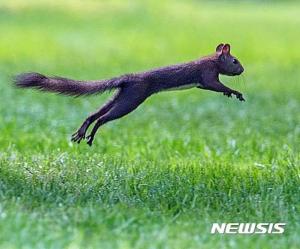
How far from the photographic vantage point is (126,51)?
17.9m

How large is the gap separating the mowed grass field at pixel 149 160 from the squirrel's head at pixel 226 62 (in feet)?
2.43

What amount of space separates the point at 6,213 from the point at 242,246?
1357mm

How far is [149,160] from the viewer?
7492 mm

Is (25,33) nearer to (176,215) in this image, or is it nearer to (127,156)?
(127,156)

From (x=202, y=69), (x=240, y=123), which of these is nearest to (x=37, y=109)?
(x=240, y=123)

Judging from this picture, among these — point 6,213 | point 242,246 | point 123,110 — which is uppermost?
point 123,110

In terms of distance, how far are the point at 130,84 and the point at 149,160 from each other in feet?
4.62

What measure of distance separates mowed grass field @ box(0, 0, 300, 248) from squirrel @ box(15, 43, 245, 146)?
0.49 metres

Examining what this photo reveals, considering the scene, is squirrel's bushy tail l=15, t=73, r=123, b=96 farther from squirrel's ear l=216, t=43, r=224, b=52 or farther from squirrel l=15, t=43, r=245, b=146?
squirrel's ear l=216, t=43, r=224, b=52

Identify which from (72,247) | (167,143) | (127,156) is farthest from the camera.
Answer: (167,143)

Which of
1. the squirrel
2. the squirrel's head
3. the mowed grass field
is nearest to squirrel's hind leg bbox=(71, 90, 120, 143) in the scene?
the squirrel

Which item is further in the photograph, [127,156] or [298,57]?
[298,57]

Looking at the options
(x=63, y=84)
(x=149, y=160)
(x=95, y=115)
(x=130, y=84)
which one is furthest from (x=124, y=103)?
(x=149, y=160)

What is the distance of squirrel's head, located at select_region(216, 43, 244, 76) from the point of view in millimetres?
6477
